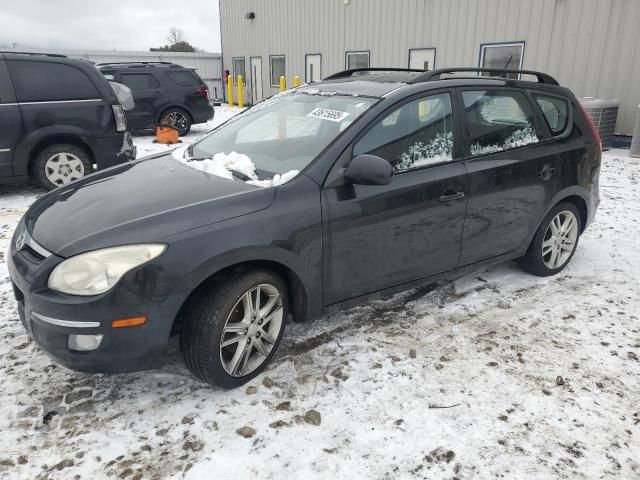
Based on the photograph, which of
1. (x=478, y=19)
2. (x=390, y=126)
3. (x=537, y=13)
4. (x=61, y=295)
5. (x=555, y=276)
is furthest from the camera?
(x=478, y=19)

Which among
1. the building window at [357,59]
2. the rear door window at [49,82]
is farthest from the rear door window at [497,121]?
the building window at [357,59]

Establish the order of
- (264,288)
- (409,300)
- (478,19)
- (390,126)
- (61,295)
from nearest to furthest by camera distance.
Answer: (61,295)
(264,288)
(390,126)
(409,300)
(478,19)

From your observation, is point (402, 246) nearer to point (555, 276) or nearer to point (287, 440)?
point (287, 440)

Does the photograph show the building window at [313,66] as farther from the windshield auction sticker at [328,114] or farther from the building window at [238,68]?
the windshield auction sticker at [328,114]

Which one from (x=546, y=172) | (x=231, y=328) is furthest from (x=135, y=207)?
(x=546, y=172)

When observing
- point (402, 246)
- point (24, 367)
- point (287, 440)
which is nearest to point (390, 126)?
point (402, 246)

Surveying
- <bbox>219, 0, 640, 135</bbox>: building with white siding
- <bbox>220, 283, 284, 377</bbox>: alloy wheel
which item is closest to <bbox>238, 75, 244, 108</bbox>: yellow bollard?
<bbox>219, 0, 640, 135</bbox>: building with white siding

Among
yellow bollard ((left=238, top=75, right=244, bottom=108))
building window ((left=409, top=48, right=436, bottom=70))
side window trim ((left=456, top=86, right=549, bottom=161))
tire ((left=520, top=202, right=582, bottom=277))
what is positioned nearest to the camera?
side window trim ((left=456, top=86, right=549, bottom=161))

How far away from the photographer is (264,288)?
9.09 ft

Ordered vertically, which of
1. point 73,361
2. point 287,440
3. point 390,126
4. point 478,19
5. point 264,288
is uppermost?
point 478,19

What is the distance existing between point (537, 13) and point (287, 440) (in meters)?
11.8

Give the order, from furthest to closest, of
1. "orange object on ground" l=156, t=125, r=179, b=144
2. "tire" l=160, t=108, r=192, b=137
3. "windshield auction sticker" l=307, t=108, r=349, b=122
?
"tire" l=160, t=108, r=192, b=137, "orange object on ground" l=156, t=125, r=179, b=144, "windshield auction sticker" l=307, t=108, r=349, b=122

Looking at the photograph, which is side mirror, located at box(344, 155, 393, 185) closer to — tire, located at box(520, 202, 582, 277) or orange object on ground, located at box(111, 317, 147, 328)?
orange object on ground, located at box(111, 317, 147, 328)

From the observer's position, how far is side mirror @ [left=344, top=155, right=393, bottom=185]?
9.17ft
